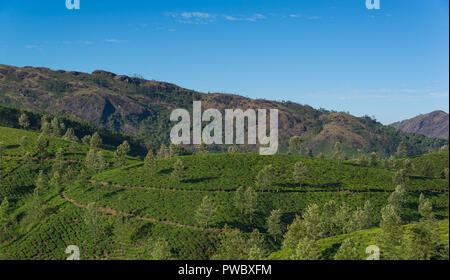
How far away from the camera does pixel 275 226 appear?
10894cm

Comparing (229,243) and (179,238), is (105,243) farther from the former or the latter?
(229,243)

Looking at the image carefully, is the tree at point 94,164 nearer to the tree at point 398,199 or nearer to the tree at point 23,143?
the tree at point 23,143

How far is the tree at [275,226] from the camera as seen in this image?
108688mm

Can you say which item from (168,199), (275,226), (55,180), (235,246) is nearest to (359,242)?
(235,246)

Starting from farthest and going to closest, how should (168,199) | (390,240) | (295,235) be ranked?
(168,199), (295,235), (390,240)

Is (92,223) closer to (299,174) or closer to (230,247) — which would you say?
(230,247)

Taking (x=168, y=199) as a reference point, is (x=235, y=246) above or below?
below

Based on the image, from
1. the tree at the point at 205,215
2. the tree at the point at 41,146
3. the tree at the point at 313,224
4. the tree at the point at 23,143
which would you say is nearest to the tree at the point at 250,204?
the tree at the point at 205,215

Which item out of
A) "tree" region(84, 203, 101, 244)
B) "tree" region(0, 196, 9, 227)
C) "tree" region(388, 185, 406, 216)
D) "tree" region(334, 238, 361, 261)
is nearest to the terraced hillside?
"tree" region(84, 203, 101, 244)

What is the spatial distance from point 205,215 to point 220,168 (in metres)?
50.2

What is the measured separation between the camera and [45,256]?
98.8m

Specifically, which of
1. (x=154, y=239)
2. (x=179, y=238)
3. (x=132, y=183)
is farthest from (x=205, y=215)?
(x=132, y=183)

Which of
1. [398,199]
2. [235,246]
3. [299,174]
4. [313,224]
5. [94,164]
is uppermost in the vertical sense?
[94,164]
